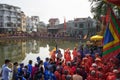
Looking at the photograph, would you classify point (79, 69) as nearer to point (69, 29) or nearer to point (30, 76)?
point (30, 76)

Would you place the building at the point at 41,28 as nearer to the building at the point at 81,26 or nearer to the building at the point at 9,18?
the building at the point at 9,18

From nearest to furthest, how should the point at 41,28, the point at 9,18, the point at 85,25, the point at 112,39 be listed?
the point at 112,39 → the point at 85,25 → the point at 9,18 → the point at 41,28

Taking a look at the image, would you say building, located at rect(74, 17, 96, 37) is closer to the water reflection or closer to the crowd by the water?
the water reflection

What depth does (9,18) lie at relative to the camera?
254 ft

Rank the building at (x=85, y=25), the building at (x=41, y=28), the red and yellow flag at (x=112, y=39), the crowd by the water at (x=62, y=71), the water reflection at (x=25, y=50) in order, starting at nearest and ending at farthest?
the crowd by the water at (x=62, y=71), the red and yellow flag at (x=112, y=39), the water reflection at (x=25, y=50), the building at (x=85, y=25), the building at (x=41, y=28)

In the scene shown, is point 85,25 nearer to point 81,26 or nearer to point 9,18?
point 81,26

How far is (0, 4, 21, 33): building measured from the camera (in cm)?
7250

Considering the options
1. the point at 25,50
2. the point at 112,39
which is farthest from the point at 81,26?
the point at 112,39

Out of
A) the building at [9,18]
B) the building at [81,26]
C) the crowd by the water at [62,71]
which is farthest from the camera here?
the building at [9,18]

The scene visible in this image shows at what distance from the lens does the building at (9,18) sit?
72.5 m

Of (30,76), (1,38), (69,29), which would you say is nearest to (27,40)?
(1,38)

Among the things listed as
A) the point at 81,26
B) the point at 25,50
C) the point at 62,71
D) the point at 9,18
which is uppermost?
the point at 9,18

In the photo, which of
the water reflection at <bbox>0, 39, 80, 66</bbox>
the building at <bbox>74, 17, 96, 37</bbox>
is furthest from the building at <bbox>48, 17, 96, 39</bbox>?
the water reflection at <bbox>0, 39, 80, 66</bbox>

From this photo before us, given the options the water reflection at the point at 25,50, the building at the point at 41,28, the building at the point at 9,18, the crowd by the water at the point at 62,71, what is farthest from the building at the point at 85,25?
the crowd by the water at the point at 62,71
